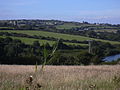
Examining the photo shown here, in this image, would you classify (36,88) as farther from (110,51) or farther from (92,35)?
(92,35)

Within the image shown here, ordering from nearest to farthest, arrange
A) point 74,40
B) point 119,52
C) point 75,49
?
point 75,49, point 74,40, point 119,52

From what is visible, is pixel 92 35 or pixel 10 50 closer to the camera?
pixel 10 50

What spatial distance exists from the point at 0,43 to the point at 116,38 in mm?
54877

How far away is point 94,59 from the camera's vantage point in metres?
51.8

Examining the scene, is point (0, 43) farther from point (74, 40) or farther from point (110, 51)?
point (110, 51)

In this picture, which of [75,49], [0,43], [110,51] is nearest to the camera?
[0,43]

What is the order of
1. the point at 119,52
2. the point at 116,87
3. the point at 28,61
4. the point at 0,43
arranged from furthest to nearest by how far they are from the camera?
the point at 119,52 < the point at 0,43 < the point at 28,61 < the point at 116,87

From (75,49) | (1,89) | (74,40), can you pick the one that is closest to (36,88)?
(1,89)

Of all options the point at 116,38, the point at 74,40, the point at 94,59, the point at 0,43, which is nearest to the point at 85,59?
the point at 94,59

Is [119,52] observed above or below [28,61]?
below

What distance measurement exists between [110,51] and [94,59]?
36620 mm

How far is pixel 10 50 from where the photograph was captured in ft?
174

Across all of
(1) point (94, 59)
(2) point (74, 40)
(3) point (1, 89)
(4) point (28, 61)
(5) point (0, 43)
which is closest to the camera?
(3) point (1, 89)

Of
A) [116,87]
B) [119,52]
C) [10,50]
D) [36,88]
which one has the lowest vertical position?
[119,52]
